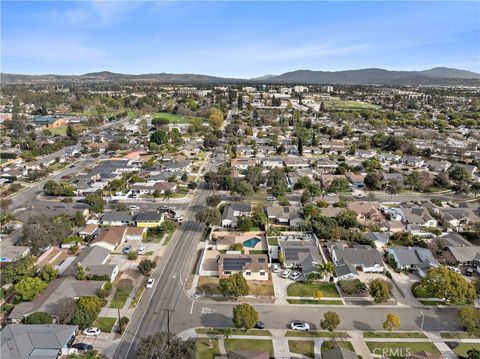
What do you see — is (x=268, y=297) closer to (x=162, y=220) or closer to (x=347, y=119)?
(x=162, y=220)

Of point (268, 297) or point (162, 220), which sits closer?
point (268, 297)

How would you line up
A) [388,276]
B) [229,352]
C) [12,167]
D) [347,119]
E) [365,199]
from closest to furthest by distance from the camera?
[229,352], [388,276], [365,199], [12,167], [347,119]

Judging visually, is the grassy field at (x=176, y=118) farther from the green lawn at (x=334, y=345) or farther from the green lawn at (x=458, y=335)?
the green lawn at (x=458, y=335)

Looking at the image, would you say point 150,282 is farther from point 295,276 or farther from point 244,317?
point 295,276

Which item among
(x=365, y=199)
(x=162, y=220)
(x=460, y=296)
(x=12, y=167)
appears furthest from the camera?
(x=12, y=167)

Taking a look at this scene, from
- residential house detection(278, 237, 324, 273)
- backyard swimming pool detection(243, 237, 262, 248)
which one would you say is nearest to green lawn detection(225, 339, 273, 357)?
residential house detection(278, 237, 324, 273)

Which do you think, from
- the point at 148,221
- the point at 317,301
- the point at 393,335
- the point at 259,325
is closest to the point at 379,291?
the point at 393,335

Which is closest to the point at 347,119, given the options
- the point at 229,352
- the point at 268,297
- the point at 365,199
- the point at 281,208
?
the point at 365,199
